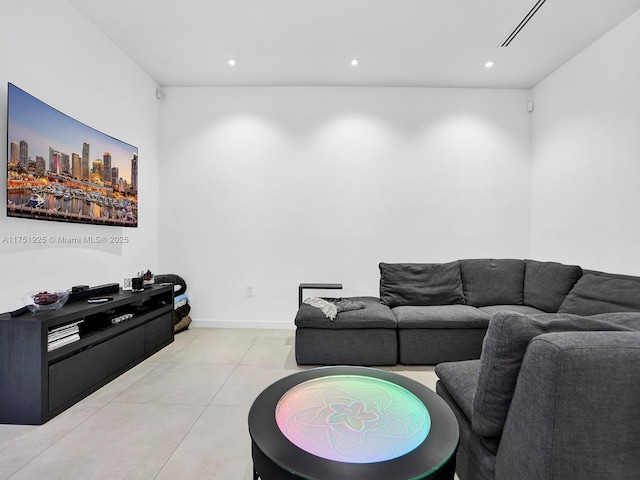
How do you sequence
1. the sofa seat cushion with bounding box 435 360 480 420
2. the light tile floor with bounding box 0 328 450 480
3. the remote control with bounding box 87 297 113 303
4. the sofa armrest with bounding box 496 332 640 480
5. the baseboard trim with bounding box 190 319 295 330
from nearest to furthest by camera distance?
1. the sofa armrest with bounding box 496 332 640 480
2. the sofa seat cushion with bounding box 435 360 480 420
3. the light tile floor with bounding box 0 328 450 480
4. the remote control with bounding box 87 297 113 303
5. the baseboard trim with bounding box 190 319 295 330

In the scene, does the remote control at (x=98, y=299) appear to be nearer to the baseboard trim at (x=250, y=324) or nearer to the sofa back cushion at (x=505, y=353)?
the baseboard trim at (x=250, y=324)

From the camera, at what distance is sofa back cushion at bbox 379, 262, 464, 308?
331 cm

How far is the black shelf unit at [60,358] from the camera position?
6.30 ft

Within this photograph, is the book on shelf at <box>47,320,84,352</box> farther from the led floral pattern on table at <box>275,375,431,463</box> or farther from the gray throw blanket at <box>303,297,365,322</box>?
the gray throw blanket at <box>303,297,365,322</box>

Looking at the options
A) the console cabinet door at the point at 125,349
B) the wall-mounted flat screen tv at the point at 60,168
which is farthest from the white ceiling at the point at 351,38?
the console cabinet door at the point at 125,349

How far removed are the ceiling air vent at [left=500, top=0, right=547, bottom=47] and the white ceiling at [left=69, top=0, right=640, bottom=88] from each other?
4 cm

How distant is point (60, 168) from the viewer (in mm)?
2449

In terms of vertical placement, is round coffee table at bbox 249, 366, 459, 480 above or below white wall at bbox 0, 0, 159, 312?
below

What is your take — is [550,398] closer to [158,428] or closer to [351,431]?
[351,431]

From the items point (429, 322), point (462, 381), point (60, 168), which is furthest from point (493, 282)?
point (60, 168)

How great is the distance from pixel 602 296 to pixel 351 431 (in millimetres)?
2454

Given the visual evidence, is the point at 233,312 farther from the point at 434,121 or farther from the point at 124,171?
the point at 434,121

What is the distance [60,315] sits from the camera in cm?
205

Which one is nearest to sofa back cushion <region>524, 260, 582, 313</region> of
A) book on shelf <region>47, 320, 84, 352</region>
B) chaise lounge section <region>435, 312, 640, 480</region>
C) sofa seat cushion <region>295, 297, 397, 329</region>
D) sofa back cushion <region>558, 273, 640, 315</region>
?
sofa back cushion <region>558, 273, 640, 315</region>
